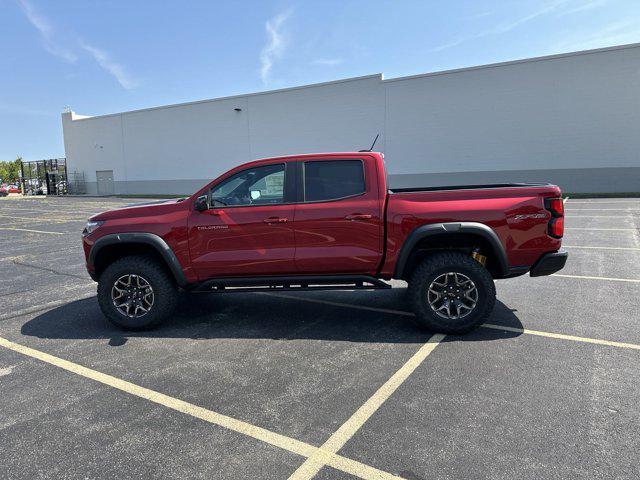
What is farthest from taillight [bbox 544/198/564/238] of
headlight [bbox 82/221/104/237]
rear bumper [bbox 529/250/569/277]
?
headlight [bbox 82/221/104/237]

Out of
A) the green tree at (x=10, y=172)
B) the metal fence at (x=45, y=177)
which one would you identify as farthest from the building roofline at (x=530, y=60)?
the green tree at (x=10, y=172)

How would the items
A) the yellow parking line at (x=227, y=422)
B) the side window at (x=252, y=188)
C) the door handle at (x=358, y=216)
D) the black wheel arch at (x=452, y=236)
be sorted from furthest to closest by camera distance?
the side window at (x=252, y=188), the door handle at (x=358, y=216), the black wheel arch at (x=452, y=236), the yellow parking line at (x=227, y=422)

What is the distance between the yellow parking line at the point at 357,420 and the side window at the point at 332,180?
1.84 metres

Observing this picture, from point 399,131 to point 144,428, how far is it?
27.3 m

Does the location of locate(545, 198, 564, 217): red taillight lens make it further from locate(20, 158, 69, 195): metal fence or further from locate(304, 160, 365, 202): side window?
locate(20, 158, 69, 195): metal fence

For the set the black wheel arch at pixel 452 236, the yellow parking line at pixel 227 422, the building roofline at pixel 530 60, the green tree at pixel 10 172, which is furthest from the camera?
the green tree at pixel 10 172

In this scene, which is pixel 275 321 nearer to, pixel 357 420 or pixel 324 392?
pixel 324 392

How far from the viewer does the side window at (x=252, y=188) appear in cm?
477

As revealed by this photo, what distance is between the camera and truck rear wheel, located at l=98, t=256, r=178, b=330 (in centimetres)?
478

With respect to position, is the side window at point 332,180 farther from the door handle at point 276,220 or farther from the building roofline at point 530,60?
the building roofline at point 530,60

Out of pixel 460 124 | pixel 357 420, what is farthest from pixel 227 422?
pixel 460 124

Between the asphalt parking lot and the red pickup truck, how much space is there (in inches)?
19.0

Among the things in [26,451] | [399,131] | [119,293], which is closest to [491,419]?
[26,451]

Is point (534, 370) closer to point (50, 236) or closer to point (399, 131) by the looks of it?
point (50, 236)
